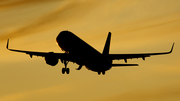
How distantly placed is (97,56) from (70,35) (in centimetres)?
1059

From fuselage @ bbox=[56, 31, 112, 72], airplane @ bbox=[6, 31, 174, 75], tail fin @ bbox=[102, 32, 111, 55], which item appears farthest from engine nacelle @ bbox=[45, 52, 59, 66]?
tail fin @ bbox=[102, 32, 111, 55]

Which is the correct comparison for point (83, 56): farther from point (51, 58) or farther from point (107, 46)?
point (107, 46)

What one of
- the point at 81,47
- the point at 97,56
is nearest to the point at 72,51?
the point at 81,47

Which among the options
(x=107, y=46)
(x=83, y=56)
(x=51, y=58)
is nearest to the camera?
(x=83, y=56)

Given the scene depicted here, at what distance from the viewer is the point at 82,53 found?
55.9 meters

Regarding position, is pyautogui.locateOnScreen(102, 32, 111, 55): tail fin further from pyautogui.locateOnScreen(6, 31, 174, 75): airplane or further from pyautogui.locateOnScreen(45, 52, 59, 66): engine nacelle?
pyautogui.locateOnScreen(45, 52, 59, 66): engine nacelle

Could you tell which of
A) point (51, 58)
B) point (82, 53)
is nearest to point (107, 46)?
point (82, 53)

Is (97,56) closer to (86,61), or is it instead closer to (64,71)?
(86,61)

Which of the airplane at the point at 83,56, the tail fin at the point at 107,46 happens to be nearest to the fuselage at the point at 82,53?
the airplane at the point at 83,56

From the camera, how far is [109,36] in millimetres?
67438

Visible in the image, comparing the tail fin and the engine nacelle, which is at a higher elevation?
the tail fin

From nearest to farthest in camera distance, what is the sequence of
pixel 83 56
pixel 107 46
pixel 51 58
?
1. pixel 83 56
2. pixel 51 58
3. pixel 107 46

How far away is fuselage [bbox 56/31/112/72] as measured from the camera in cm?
5336

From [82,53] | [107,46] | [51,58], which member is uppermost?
[107,46]
